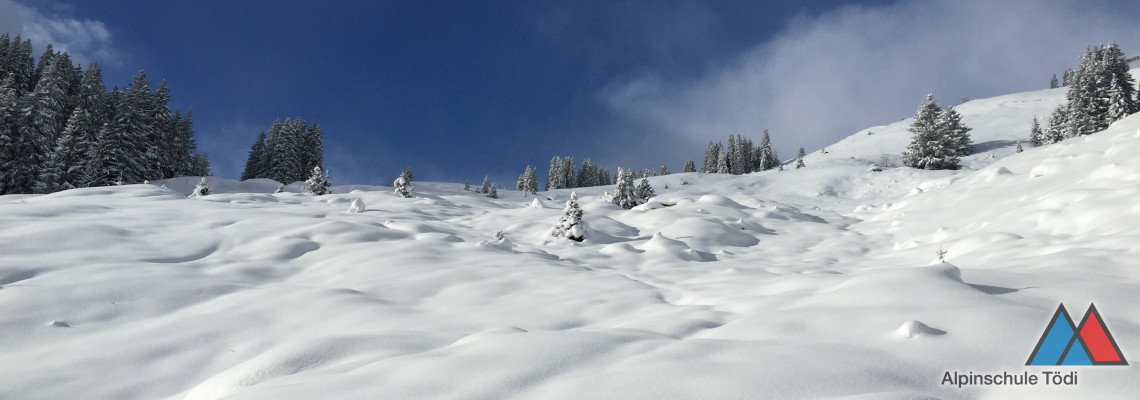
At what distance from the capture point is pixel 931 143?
127ft

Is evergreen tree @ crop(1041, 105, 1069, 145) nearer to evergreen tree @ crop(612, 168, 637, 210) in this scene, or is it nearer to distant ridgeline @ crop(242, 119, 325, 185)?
evergreen tree @ crop(612, 168, 637, 210)

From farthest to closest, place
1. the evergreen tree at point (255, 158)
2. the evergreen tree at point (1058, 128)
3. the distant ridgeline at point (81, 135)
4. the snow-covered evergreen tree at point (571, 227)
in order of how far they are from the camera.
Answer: the evergreen tree at point (255, 158)
the evergreen tree at point (1058, 128)
the distant ridgeline at point (81, 135)
the snow-covered evergreen tree at point (571, 227)

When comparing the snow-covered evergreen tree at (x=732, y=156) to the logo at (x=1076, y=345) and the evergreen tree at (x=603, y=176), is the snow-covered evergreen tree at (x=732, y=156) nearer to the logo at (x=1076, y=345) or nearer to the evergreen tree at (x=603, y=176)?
the evergreen tree at (x=603, y=176)

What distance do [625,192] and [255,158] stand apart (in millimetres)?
52200

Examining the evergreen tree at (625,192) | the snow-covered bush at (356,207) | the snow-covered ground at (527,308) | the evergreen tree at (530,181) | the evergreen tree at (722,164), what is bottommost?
the snow-covered ground at (527,308)

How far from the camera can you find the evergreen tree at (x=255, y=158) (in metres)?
54.6

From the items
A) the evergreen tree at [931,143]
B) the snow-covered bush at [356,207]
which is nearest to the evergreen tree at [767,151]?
the evergreen tree at [931,143]

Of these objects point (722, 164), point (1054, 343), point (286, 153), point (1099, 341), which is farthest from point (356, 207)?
point (722, 164)

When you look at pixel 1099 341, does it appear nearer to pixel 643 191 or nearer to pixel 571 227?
pixel 571 227

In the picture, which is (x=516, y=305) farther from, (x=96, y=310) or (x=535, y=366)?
(x=96, y=310)

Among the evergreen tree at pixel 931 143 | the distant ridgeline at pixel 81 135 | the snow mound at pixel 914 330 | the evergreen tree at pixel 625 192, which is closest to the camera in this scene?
the snow mound at pixel 914 330

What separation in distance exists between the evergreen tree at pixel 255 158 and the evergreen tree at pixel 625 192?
49.7 meters

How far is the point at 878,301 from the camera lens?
158 inches

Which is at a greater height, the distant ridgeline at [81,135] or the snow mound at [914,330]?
the distant ridgeline at [81,135]
